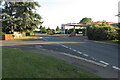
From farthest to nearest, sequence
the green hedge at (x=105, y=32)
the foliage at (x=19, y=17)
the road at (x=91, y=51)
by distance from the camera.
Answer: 1. the foliage at (x=19, y=17)
2. the green hedge at (x=105, y=32)
3. the road at (x=91, y=51)

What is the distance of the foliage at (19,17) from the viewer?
3406cm

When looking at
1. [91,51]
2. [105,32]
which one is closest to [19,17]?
[105,32]

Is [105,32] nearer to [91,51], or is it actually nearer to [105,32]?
[105,32]

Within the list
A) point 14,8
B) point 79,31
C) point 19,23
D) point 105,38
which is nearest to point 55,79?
point 105,38

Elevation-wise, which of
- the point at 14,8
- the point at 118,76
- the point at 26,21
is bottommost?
the point at 118,76

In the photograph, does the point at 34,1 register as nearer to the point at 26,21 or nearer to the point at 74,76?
the point at 26,21

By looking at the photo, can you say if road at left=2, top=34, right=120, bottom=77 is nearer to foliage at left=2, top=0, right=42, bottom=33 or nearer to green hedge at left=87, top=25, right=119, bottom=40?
green hedge at left=87, top=25, right=119, bottom=40

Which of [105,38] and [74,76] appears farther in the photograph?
[105,38]

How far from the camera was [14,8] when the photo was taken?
128ft

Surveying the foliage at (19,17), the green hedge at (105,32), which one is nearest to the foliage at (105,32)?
the green hedge at (105,32)

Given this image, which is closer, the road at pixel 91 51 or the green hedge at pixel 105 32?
the road at pixel 91 51

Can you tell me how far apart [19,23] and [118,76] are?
3314cm

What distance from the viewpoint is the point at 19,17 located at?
35531 millimetres

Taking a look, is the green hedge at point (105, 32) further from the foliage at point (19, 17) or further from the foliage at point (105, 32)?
the foliage at point (19, 17)
